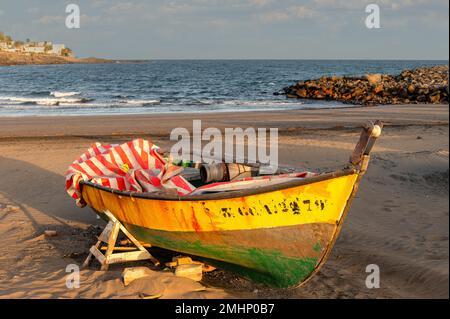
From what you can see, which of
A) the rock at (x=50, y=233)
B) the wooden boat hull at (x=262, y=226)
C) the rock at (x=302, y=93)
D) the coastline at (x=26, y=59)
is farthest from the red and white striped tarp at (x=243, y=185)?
the coastline at (x=26, y=59)

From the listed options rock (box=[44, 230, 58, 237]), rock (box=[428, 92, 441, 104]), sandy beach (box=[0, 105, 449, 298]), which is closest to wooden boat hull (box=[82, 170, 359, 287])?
sandy beach (box=[0, 105, 449, 298])

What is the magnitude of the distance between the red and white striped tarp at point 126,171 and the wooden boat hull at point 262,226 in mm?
832

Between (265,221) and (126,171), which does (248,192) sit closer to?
(265,221)

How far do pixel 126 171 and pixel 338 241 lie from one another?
356 cm

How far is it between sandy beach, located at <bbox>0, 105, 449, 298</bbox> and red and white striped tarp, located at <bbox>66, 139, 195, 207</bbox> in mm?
1010

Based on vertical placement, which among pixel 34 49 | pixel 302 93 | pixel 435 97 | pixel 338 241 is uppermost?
pixel 34 49

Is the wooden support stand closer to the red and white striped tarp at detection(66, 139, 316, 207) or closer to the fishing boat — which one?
the fishing boat

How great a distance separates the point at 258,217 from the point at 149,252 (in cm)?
270

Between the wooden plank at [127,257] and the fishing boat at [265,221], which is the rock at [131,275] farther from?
the wooden plank at [127,257]

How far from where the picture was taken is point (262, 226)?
19.2 feet

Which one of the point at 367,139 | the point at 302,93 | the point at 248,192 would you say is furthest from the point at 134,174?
the point at 302,93

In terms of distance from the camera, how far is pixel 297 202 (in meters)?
5.55
